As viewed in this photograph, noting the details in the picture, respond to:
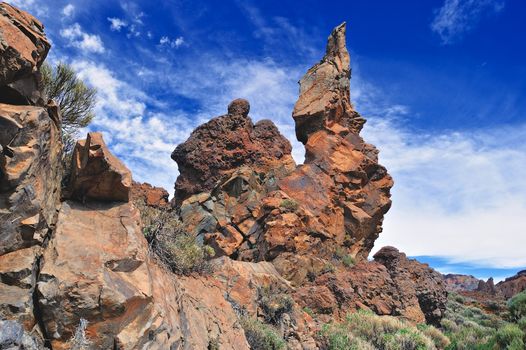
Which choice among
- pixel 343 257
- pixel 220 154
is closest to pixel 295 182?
pixel 343 257

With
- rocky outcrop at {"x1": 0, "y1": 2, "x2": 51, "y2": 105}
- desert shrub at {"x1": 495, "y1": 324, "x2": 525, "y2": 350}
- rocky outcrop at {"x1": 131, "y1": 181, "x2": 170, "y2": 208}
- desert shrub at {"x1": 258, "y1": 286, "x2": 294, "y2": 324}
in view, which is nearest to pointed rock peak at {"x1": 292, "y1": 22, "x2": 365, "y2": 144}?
rocky outcrop at {"x1": 131, "y1": 181, "x2": 170, "y2": 208}

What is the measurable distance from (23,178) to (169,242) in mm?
3690

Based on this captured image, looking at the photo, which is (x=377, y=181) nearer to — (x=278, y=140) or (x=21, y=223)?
(x=278, y=140)

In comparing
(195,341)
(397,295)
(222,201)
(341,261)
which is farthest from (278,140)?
(195,341)

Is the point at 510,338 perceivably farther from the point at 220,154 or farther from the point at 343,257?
the point at 220,154

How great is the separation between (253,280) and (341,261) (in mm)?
7090

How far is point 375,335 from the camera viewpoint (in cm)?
1251

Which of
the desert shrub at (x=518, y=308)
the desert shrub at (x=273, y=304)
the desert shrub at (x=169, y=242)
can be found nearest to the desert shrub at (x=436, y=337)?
the desert shrub at (x=518, y=308)

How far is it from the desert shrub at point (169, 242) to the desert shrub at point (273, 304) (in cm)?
296

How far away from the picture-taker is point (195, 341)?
20.7 feet

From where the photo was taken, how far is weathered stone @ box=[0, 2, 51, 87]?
4.50 meters

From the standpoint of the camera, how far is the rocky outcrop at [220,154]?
20.6 metres

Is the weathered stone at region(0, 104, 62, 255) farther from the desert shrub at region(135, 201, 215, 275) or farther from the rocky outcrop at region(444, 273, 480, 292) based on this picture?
the rocky outcrop at region(444, 273, 480, 292)

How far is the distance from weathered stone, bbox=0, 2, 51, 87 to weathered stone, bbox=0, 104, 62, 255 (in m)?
0.46
